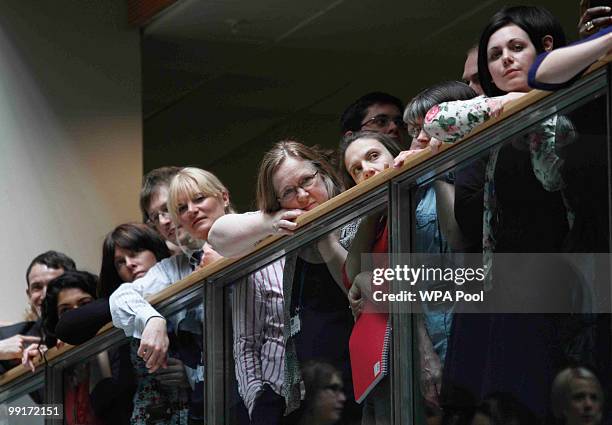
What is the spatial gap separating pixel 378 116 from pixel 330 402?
4.85ft

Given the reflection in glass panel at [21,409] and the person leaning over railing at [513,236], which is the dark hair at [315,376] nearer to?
the person leaning over railing at [513,236]

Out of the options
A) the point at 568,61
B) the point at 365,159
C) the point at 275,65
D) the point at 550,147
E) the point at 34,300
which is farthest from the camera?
the point at 275,65

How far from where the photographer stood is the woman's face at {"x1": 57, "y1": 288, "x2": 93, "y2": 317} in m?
6.74

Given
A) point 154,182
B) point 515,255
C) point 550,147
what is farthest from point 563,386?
point 154,182

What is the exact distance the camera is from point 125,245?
6.34m

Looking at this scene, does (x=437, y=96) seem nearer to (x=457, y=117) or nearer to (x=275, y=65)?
(x=457, y=117)

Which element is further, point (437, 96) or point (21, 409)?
point (21, 409)

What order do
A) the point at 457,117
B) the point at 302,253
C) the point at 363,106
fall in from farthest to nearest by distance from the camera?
the point at 363,106, the point at 302,253, the point at 457,117

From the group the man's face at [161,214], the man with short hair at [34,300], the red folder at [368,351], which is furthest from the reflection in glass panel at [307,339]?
the man with short hair at [34,300]

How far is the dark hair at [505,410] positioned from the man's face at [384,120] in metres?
1.89

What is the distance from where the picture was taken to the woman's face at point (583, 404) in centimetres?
360

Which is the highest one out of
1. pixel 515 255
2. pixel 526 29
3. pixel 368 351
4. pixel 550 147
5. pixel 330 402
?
pixel 526 29

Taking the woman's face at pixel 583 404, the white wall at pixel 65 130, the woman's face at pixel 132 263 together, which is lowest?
the woman's face at pixel 583 404

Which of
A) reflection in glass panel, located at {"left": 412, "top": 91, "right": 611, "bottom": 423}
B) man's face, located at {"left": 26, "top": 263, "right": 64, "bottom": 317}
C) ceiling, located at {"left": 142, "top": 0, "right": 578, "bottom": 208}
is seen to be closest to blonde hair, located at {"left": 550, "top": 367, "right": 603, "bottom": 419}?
reflection in glass panel, located at {"left": 412, "top": 91, "right": 611, "bottom": 423}
